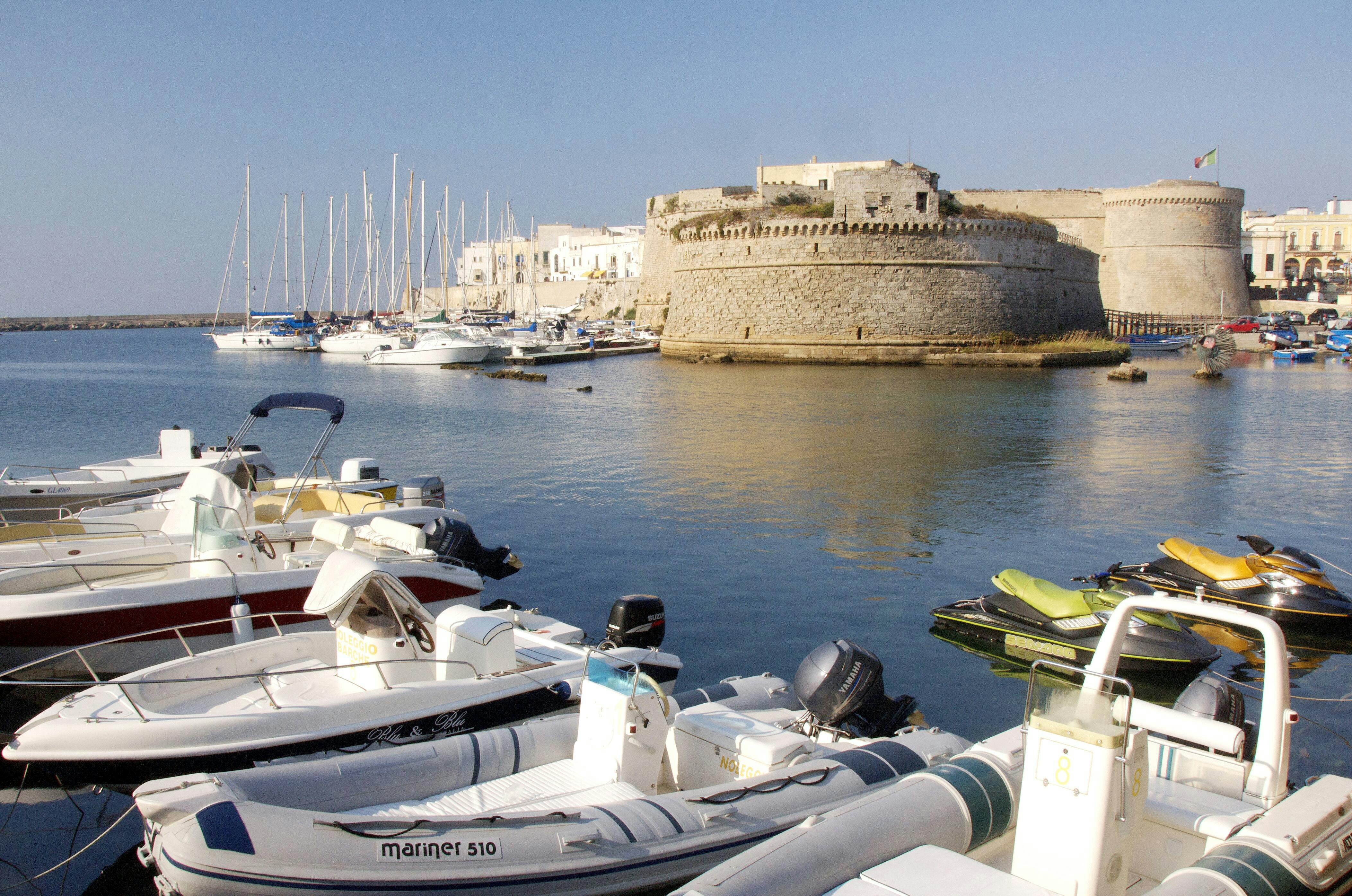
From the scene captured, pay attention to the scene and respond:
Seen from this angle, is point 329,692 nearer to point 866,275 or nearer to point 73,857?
point 73,857

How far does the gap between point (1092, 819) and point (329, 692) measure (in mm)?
3906

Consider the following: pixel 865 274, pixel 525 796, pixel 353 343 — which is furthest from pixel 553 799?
pixel 353 343

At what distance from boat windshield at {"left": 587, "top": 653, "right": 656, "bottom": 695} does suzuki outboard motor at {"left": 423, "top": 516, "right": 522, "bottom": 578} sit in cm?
350

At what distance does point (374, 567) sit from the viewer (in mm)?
5426

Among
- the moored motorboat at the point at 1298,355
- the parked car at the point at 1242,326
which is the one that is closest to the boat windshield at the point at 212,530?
the moored motorboat at the point at 1298,355

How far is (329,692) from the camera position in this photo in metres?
5.27

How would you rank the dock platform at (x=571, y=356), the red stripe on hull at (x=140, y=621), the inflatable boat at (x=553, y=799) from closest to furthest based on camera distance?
the inflatable boat at (x=553, y=799)
the red stripe on hull at (x=140, y=621)
the dock platform at (x=571, y=356)

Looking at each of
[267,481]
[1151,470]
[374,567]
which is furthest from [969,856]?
[1151,470]

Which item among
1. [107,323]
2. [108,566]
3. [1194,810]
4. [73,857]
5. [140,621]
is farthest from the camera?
[107,323]

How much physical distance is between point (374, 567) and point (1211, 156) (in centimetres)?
5560

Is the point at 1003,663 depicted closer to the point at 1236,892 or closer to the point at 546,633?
the point at 546,633

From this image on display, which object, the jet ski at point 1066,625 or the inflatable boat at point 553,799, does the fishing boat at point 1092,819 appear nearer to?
the inflatable boat at point 553,799

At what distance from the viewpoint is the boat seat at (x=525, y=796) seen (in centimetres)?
424

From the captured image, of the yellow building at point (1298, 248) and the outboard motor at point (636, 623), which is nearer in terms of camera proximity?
the outboard motor at point (636, 623)
